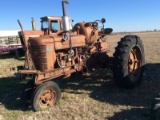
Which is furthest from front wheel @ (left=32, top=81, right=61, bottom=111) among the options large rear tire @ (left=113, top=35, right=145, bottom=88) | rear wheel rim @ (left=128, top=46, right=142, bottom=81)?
rear wheel rim @ (left=128, top=46, right=142, bottom=81)

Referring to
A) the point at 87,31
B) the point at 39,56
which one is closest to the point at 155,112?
the point at 39,56

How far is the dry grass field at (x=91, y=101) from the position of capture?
547 centimetres

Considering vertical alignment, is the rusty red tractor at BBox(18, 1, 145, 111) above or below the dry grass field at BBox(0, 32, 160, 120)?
above

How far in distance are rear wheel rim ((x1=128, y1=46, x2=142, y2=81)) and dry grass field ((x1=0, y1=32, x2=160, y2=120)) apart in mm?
374

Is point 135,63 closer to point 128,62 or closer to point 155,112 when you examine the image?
point 128,62

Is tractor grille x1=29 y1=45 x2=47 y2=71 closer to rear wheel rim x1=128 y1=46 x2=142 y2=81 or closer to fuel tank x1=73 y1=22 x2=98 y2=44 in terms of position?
fuel tank x1=73 y1=22 x2=98 y2=44

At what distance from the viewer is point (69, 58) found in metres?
6.77

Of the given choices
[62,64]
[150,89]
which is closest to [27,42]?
[62,64]

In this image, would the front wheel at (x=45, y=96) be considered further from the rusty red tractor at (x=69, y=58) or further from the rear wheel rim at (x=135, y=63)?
the rear wheel rim at (x=135, y=63)

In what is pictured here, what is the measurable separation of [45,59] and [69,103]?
1.29m

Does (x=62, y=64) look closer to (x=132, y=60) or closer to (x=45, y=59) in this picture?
(x=45, y=59)

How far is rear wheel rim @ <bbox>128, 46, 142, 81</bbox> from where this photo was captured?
285 inches

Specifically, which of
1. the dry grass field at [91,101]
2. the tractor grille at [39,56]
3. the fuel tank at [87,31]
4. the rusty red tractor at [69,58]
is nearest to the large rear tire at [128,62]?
the rusty red tractor at [69,58]

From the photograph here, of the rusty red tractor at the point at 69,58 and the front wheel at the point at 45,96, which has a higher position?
the rusty red tractor at the point at 69,58
